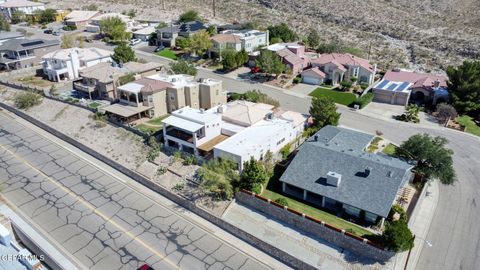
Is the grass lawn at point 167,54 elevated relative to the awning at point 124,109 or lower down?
elevated

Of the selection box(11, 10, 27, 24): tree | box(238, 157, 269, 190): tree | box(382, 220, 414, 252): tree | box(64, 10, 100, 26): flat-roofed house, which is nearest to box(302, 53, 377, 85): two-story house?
box(238, 157, 269, 190): tree

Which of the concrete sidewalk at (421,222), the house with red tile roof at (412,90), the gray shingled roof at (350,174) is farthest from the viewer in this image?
the house with red tile roof at (412,90)

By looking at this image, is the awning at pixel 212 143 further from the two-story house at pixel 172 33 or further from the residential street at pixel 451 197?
the two-story house at pixel 172 33

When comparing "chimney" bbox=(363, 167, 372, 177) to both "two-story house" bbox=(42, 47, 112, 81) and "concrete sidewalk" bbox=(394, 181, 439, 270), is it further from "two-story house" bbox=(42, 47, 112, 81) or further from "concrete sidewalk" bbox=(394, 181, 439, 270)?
"two-story house" bbox=(42, 47, 112, 81)

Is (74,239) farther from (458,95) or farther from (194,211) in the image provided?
(458,95)

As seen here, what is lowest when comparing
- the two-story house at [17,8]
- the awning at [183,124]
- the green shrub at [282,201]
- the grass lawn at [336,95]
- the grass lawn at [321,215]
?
the grass lawn at [321,215]

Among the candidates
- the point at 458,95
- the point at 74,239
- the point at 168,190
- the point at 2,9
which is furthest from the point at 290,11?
the point at 74,239

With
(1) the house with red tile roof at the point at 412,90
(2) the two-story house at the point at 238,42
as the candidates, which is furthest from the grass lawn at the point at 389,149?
(2) the two-story house at the point at 238,42
